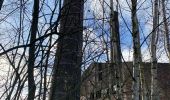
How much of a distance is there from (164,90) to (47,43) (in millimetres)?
25597

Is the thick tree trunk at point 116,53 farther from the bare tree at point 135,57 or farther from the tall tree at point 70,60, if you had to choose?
the tall tree at point 70,60

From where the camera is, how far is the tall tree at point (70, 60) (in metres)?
6.43

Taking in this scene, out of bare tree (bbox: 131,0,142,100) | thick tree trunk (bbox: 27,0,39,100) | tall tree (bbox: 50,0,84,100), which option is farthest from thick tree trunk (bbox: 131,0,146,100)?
thick tree trunk (bbox: 27,0,39,100)

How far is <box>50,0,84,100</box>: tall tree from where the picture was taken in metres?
6.43

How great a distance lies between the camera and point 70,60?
6902 millimetres

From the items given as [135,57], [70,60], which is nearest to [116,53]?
[135,57]

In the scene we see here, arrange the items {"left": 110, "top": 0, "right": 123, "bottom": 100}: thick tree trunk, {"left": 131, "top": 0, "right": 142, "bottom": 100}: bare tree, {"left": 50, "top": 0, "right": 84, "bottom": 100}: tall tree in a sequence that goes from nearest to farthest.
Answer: {"left": 50, "top": 0, "right": 84, "bottom": 100}: tall tree < {"left": 131, "top": 0, "right": 142, "bottom": 100}: bare tree < {"left": 110, "top": 0, "right": 123, "bottom": 100}: thick tree trunk

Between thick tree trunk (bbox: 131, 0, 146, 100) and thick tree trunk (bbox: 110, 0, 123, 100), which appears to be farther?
thick tree trunk (bbox: 110, 0, 123, 100)

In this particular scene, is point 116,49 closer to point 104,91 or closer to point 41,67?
point 104,91

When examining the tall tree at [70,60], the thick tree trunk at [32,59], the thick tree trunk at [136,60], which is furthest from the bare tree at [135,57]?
the thick tree trunk at [32,59]

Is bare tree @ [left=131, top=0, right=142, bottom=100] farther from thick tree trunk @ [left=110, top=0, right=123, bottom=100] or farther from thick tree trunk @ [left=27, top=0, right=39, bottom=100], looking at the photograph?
thick tree trunk @ [left=27, top=0, right=39, bottom=100]

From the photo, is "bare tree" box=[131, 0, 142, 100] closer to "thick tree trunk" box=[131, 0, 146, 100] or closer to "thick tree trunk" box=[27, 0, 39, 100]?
"thick tree trunk" box=[131, 0, 146, 100]

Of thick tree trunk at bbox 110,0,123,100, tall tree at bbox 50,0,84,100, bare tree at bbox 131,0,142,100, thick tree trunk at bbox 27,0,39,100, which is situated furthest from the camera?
thick tree trunk at bbox 110,0,123,100

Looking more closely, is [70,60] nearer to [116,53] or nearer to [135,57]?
[135,57]
